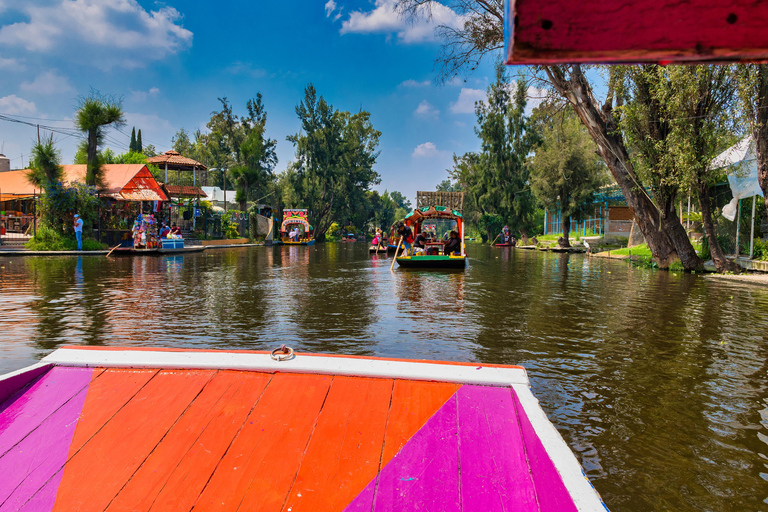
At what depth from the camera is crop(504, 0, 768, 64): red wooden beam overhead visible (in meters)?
1.11

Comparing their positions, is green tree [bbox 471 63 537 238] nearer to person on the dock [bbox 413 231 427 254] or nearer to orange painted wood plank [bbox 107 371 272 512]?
person on the dock [bbox 413 231 427 254]

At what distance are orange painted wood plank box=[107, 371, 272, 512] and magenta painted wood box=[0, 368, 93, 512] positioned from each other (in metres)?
0.37

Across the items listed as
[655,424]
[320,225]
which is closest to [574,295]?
[655,424]

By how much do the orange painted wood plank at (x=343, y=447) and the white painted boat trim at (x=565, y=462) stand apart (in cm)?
72

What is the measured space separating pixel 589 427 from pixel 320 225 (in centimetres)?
5237

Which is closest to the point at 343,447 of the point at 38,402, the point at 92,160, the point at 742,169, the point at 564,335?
the point at 38,402

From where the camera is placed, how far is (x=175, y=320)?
7.96 metres

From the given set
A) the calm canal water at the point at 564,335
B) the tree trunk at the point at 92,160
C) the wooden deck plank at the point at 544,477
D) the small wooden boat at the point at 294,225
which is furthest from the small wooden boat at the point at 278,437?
the small wooden boat at the point at 294,225

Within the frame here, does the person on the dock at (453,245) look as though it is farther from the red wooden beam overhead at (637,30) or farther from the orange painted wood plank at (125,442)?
the red wooden beam overhead at (637,30)

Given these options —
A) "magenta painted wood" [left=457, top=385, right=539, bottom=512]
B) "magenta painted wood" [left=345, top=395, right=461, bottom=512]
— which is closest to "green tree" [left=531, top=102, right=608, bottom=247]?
"magenta painted wood" [left=457, top=385, right=539, bottom=512]

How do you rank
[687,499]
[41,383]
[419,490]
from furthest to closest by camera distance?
[687,499]
[41,383]
[419,490]

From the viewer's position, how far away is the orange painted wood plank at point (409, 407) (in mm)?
2232

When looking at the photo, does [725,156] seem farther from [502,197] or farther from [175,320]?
[502,197]

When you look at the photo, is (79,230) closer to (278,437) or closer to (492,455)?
(278,437)
